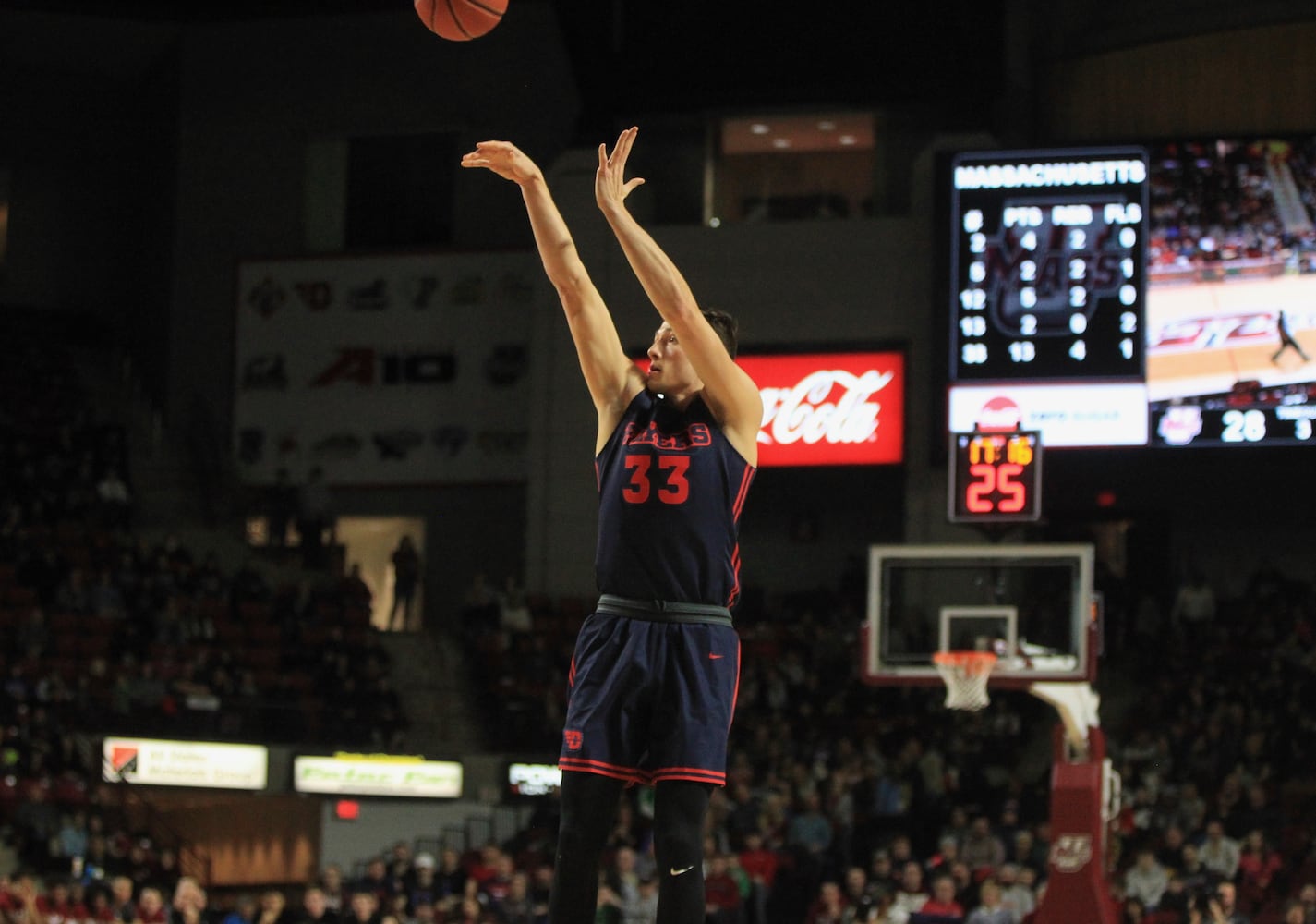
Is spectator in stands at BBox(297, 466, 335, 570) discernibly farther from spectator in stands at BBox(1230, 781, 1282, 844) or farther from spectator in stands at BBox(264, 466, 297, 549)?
spectator in stands at BBox(1230, 781, 1282, 844)

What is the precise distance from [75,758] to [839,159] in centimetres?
1199

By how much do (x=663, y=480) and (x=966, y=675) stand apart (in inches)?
370

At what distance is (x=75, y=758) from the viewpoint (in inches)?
812

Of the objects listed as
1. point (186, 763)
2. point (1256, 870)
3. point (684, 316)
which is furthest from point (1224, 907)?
point (186, 763)

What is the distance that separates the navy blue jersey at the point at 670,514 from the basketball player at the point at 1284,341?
16419 millimetres

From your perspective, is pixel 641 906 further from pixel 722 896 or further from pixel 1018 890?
pixel 1018 890

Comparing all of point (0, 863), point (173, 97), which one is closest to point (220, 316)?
point (173, 97)

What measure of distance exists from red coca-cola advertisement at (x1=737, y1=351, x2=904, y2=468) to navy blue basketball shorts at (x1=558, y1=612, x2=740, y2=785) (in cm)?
1805

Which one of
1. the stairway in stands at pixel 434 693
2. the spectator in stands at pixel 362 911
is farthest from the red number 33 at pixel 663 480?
the stairway in stands at pixel 434 693

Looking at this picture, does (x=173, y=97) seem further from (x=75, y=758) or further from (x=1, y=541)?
(x=75, y=758)

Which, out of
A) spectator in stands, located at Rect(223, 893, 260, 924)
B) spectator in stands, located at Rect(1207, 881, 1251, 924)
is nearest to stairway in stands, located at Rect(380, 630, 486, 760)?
spectator in stands, located at Rect(223, 893, 260, 924)

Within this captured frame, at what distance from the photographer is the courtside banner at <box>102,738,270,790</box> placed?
2103cm

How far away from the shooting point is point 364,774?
21703 mm

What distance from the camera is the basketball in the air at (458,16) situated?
705 cm
